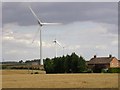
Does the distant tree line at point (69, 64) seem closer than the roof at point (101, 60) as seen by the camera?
Yes

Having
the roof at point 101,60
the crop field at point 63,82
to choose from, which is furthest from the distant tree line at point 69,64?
the roof at point 101,60

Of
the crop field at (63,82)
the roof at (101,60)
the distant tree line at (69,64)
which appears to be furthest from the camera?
the roof at (101,60)

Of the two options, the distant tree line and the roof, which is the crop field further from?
the roof

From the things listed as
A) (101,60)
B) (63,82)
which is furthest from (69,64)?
(63,82)

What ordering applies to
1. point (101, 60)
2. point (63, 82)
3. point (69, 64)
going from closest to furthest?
point (63, 82) < point (69, 64) < point (101, 60)

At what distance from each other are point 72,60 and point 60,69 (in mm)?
6973

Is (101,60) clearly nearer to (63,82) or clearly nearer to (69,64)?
(69,64)

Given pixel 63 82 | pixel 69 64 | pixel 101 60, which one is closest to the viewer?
pixel 63 82

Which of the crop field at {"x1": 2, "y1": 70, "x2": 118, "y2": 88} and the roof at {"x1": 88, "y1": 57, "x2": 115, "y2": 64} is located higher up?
the roof at {"x1": 88, "y1": 57, "x2": 115, "y2": 64}

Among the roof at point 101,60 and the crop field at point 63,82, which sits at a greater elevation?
the roof at point 101,60

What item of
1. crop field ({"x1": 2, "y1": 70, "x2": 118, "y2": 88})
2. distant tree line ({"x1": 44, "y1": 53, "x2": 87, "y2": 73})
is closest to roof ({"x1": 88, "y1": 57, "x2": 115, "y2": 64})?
distant tree line ({"x1": 44, "y1": 53, "x2": 87, "y2": 73})

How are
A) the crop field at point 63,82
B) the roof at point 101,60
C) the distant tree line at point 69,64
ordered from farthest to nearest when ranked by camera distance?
the roof at point 101,60 → the distant tree line at point 69,64 → the crop field at point 63,82

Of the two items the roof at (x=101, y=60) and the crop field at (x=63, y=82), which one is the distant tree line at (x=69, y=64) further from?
the roof at (x=101, y=60)

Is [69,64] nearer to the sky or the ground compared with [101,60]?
nearer to the ground
